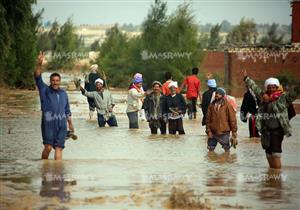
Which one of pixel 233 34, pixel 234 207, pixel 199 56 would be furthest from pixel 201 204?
pixel 233 34

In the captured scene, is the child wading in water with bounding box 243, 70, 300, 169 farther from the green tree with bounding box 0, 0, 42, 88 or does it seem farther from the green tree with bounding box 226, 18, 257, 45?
the green tree with bounding box 226, 18, 257, 45

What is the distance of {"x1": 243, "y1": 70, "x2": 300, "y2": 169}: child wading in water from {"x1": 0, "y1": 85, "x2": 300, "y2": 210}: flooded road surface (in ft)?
1.71

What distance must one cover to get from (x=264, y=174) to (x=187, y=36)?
42.2 metres

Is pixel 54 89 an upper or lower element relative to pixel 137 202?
upper

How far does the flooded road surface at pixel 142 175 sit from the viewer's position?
11609 millimetres

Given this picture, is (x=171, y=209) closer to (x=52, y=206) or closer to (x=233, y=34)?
(x=52, y=206)

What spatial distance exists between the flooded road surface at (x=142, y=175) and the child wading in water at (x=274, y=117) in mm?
522

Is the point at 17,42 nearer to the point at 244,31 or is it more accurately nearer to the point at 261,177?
the point at 261,177

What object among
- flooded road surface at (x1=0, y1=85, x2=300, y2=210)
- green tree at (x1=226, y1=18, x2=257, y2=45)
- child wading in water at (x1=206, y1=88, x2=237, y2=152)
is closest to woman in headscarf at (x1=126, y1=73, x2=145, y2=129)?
flooded road surface at (x1=0, y1=85, x2=300, y2=210)

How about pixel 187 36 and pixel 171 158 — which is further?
pixel 187 36

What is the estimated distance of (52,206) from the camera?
434 inches

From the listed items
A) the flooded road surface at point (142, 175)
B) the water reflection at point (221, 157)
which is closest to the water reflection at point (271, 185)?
the flooded road surface at point (142, 175)

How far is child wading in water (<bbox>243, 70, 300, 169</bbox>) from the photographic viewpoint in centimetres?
1457

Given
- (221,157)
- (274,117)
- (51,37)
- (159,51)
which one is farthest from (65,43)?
(274,117)
